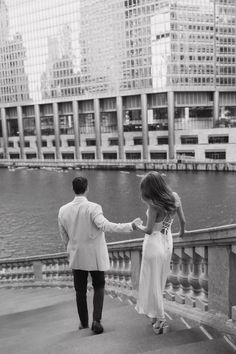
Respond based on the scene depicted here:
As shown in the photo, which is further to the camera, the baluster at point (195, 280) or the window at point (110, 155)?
the window at point (110, 155)

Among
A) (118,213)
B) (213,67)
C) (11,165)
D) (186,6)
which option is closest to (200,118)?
(213,67)

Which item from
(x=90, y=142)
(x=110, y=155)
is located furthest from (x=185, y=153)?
(x=90, y=142)

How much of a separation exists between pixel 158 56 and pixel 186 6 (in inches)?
472

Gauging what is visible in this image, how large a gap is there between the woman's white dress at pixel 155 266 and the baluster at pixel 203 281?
346 millimetres

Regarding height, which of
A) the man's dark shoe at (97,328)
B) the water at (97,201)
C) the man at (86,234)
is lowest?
the water at (97,201)

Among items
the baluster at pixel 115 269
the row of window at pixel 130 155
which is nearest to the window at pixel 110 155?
the row of window at pixel 130 155

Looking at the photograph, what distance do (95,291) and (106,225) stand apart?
975 mm

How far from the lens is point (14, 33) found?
12888cm

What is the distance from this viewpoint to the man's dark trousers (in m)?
5.41

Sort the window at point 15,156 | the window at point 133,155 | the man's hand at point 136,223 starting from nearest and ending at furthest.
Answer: the man's hand at point 136,223 < the window at point 133,155 < the window at point 15,156

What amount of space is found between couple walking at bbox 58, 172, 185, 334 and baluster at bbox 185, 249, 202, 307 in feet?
1.15

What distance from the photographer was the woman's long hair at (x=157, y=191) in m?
4.60

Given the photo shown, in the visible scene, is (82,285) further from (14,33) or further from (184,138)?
(14,33)

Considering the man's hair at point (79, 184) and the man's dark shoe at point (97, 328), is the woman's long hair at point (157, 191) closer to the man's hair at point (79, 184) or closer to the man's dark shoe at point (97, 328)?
the man's hair at point (79, 184)
